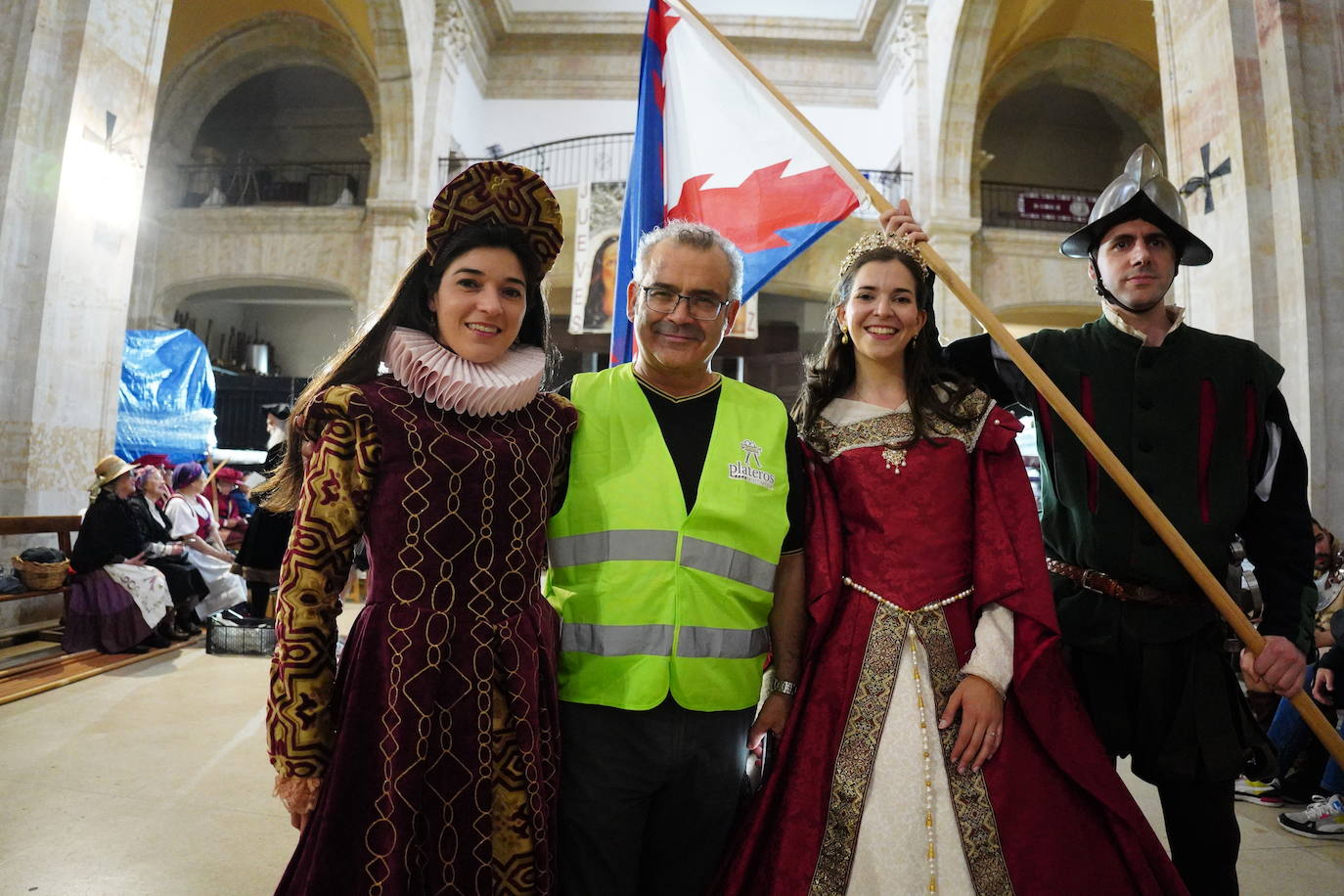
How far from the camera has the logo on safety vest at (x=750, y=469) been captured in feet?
4.77

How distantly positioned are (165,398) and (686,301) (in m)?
8.67

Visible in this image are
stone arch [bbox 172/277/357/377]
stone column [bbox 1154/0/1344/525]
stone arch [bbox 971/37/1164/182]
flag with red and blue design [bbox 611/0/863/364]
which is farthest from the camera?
stone arch [bbox 172/277/357/377]

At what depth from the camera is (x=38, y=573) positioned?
4.60 m

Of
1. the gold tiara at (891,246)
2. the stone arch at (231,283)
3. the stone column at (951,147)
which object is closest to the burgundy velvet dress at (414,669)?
the gold tiara at (891,246)

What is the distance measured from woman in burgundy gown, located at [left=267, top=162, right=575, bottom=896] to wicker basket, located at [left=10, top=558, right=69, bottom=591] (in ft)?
15.1

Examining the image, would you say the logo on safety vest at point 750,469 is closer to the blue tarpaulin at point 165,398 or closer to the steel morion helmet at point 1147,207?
the steel morion helmet at point 1147,207

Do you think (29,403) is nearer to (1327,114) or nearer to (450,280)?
(450,280)

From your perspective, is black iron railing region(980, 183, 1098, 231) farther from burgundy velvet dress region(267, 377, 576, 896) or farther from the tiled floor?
burgundy velvet dress region(267, 377, 576, 896)

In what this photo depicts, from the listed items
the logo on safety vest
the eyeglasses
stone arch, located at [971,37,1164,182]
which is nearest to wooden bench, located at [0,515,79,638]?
the eyeglasses

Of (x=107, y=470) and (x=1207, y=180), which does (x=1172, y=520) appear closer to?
(x=1207, y=180)

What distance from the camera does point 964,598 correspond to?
1.48 metres

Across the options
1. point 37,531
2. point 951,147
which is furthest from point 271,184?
point 951,147

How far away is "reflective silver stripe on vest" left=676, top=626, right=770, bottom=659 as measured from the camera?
1.37m

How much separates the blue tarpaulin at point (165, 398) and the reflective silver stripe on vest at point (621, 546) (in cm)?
839
